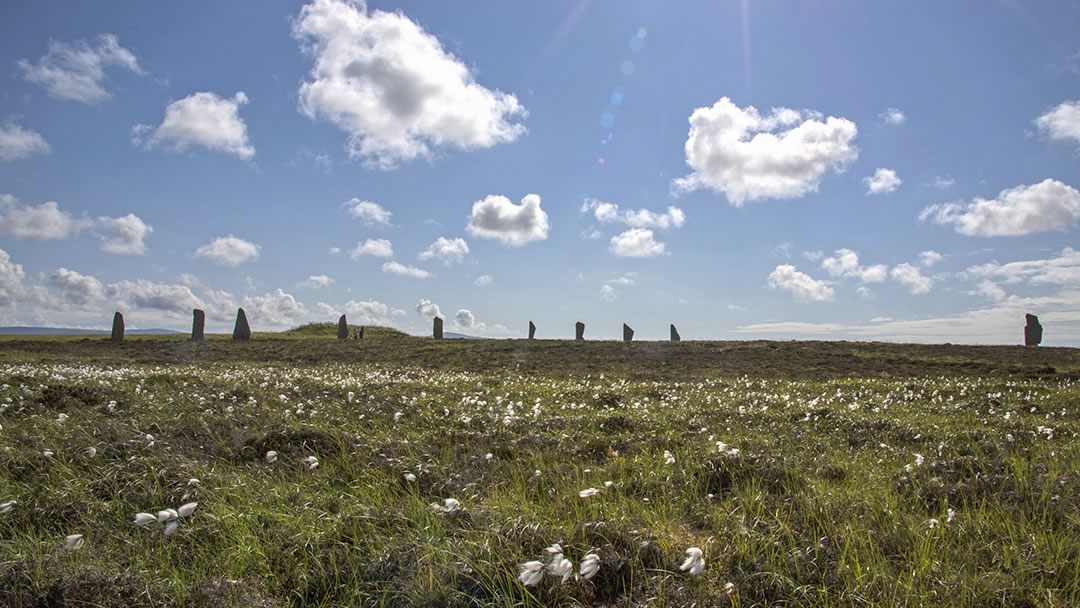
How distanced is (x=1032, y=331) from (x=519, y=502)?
4641cm

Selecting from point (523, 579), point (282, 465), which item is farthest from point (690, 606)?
point (282, 465)

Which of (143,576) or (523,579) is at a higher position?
(523,579)

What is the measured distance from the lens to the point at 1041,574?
366 cm

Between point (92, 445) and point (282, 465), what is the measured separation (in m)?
2.52

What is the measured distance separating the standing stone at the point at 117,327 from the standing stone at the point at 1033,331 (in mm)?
63952

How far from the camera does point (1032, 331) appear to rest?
37438mm

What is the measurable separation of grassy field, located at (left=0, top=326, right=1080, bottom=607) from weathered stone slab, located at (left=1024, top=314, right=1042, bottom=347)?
33.8m

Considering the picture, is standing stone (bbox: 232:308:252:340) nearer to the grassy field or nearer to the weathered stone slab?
the grassy field

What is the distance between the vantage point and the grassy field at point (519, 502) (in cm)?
354

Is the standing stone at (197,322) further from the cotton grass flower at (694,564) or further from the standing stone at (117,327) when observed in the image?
the cotton grass flower at (694,564)

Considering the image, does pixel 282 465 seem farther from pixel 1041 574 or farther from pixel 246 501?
pixel 1041 574

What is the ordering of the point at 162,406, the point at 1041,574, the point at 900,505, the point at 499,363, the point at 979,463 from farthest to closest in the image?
the point at 499,363 < the point at 162,406 < the point at 979,463 < the point at 900,505 < the point at 1041,574

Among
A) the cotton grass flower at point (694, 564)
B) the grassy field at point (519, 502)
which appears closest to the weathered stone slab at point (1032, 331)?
the grassy field at point (519, 502)

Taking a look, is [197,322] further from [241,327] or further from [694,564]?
[694,564]
